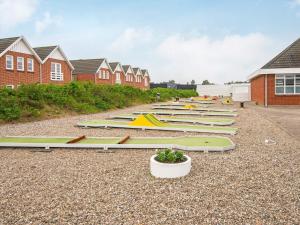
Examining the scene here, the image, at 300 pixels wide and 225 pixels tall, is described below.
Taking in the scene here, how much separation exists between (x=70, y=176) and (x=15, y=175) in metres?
1.10

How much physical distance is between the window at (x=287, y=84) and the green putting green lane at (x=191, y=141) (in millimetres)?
17996

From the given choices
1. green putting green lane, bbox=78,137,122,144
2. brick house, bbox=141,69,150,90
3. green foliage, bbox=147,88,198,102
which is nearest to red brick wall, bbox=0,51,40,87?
green foliage, bbox=147,88,198,102

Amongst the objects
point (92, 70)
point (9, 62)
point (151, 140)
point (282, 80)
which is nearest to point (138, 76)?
point (92, 70)

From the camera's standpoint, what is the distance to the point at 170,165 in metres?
5.18

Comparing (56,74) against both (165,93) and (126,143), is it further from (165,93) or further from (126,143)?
(126,143)

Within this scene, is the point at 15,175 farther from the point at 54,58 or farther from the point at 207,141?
the point at 54,58

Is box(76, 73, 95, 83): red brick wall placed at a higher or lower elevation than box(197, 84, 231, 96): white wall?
higher

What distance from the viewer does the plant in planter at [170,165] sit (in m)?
5.20

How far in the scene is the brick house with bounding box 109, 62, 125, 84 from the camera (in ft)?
156

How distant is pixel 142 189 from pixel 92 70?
1509 inches

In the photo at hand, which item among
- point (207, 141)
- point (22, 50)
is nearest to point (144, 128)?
point (207, 141)

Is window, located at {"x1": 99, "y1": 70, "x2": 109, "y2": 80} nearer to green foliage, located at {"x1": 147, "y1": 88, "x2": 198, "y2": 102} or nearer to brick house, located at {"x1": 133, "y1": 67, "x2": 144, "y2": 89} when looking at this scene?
green foliage, located at {"x1": 147, "y1": 88, "x2": 198, "y2": 102}

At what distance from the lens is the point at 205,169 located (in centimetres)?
573

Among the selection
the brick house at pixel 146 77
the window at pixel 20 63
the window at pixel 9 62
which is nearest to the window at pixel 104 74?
the window at pixel 20 63
